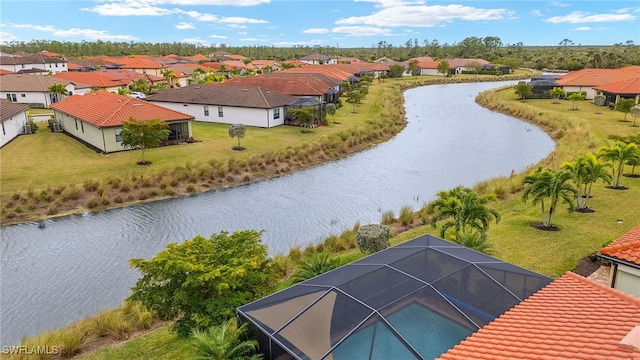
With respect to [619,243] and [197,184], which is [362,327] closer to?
[619,243]

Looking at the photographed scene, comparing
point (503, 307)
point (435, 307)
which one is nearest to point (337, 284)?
point (435, 307)

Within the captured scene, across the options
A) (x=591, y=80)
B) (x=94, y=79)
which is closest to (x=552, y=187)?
(x=591, y=80)

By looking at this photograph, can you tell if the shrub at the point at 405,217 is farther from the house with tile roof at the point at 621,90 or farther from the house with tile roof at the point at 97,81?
the house with tile roof at the point at 97,81

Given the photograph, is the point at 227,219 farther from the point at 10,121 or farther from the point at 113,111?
the point at 10,121

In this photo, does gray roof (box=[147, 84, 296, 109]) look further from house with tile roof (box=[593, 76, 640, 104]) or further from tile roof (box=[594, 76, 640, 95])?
tile roof (box=[594, 76, 640, 95])

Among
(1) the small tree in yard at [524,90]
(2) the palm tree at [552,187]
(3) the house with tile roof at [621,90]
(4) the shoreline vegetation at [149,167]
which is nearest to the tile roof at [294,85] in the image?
(4) the shoreline vegetation at [149,167]

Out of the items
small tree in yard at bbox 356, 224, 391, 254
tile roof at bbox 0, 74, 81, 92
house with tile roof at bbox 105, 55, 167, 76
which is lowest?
small tree in yard at bbox 356, 224, 391, 254

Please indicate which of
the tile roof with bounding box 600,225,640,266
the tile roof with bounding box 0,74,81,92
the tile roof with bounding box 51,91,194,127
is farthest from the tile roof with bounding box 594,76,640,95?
the tile roof with bounding box 0,74,81,92
